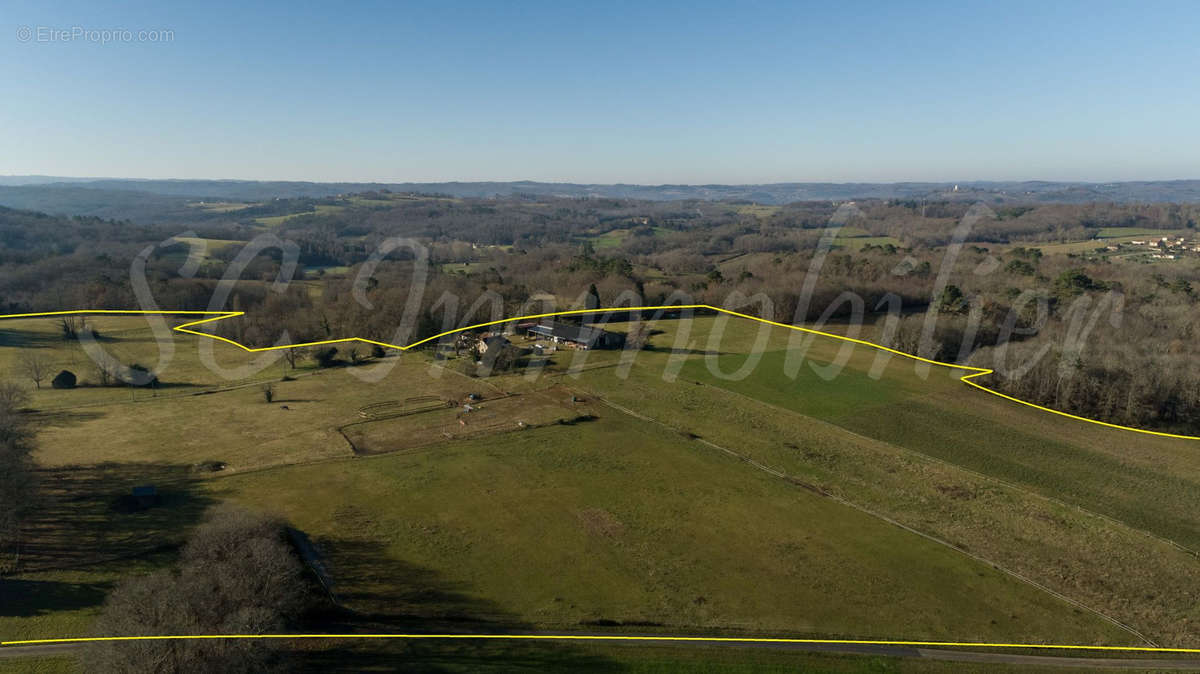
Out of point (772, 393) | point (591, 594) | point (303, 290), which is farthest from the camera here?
point (303, 290)

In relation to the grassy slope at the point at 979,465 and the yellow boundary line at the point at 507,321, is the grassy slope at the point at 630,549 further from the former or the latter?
the yellow boundary line at the point at 507,321

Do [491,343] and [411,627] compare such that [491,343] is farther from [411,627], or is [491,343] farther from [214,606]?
[214,606]

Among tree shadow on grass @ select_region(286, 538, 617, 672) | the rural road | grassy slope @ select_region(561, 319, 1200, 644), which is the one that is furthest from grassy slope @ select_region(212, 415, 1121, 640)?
grassy slope @ select_region(561, 319, 1200, 644)

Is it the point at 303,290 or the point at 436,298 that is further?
the point at 303,290

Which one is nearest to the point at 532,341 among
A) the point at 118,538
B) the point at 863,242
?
the point at 118,538

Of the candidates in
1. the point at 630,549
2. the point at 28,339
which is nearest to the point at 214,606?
the point at 630,549

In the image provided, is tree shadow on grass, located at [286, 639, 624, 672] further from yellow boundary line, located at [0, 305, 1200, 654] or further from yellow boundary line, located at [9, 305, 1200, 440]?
yellow boundary line, located at [9, 305, 1200, 440]

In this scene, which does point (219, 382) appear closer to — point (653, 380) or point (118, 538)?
point (118, 538)
